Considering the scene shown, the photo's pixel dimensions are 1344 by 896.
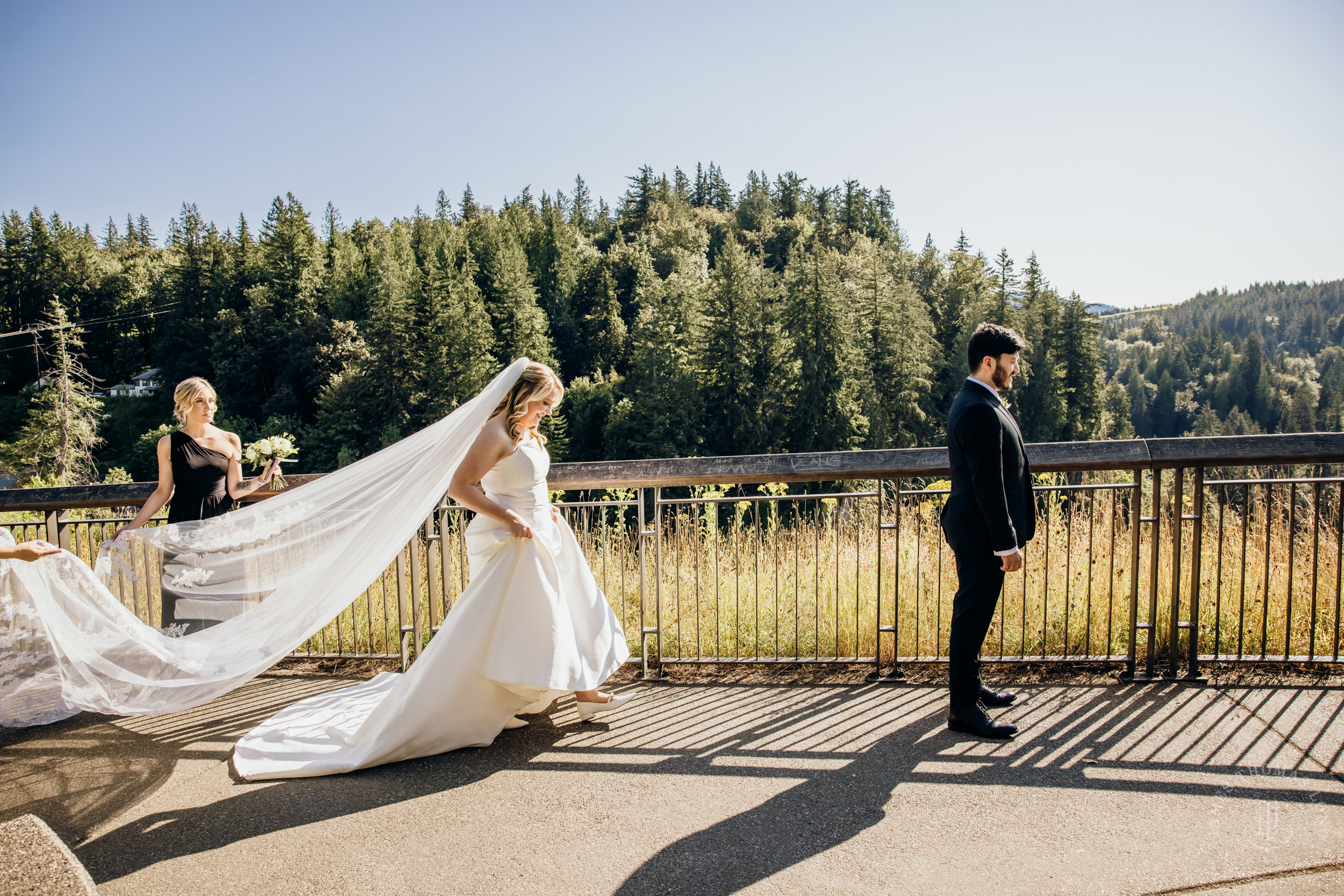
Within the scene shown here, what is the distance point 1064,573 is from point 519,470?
388 cm

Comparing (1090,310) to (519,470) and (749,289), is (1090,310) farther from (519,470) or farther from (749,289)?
(519,470)

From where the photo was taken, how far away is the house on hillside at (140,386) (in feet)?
245

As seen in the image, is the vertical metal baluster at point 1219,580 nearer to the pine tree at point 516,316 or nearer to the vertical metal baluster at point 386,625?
the vertical metal baluster at point 386,625

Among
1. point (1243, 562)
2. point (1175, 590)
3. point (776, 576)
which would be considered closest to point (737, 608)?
point (776, 576)

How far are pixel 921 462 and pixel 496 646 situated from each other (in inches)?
98.5

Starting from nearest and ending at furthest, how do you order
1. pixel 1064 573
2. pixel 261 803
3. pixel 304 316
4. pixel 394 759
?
pixel 261 803 < pixel 394 759 < pixel 1064 573 < pixel 304 316

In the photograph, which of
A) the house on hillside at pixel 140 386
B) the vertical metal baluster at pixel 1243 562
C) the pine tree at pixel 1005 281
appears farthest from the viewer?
the house on hillside at pixel 140 386

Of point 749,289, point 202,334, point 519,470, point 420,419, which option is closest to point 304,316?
point 202,334

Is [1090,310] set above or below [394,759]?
above

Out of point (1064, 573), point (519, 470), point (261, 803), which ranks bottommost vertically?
point (261, 803)

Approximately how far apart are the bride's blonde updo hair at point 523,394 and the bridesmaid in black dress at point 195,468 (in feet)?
5.76

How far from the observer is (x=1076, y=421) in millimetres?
62562

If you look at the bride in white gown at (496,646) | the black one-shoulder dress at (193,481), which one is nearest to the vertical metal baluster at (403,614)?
the bride in white gown at (496,646)

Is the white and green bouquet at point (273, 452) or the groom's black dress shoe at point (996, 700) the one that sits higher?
the white and green bouquet at point (273, 452)
